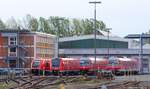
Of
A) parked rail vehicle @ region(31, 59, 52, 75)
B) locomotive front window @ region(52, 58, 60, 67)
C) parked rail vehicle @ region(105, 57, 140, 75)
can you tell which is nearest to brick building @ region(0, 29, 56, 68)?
parked rail vehicle @ region(105, 57, 140, 75)

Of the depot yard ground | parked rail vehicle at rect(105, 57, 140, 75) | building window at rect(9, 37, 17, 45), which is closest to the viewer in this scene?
the depot yard ground

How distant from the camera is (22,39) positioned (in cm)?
9969

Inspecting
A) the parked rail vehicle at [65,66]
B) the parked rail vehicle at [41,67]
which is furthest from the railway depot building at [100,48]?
the parked rail vehicle at [41,67]

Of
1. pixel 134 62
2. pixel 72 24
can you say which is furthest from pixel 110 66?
pixel 72 24

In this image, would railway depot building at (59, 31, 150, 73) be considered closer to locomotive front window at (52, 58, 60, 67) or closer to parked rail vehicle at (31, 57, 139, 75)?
parked rail vehicle at (31, 57, 139, 75)

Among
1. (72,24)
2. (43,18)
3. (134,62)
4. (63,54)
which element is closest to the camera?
(134,62)

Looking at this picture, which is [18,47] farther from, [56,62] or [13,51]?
[56,62]

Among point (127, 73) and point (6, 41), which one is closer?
point (127, 73)

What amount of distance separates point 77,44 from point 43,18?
2709cm

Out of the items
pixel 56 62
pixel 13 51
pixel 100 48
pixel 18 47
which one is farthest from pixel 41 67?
pixel 100 48

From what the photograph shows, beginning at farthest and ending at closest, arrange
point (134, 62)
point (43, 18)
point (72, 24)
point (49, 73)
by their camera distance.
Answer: point (72, 24) < point (43, 18) < point (134, 62) < point (49, 73)

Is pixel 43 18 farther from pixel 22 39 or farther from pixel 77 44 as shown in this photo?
pixel 22 39

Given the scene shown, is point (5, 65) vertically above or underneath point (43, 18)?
underneath

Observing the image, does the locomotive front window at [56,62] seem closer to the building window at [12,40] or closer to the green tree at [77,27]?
the building window at [12,40]
